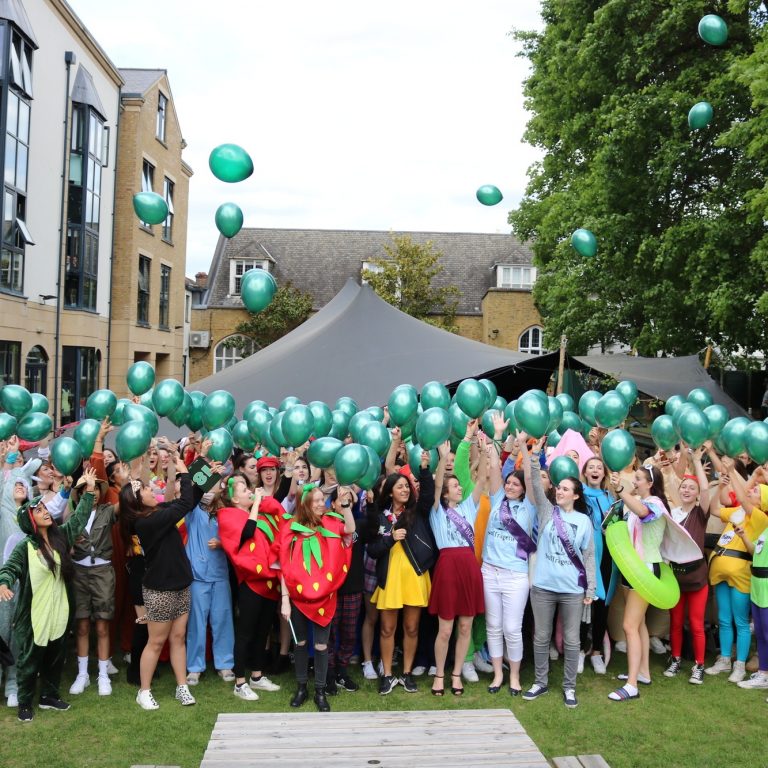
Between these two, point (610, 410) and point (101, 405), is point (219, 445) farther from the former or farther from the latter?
point (610, 410)

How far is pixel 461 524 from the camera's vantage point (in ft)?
15.9

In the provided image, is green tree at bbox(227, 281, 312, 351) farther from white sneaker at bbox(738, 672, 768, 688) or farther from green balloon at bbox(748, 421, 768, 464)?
white sneaker at bbox(738, 672, 768, 688)

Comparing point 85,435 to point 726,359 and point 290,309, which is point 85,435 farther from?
point 290,309

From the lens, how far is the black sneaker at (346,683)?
4.86m

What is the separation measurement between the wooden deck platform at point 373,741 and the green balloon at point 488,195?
8.07m

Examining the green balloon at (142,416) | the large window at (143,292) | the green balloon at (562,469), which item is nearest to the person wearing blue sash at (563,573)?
the green balloon at (562,469)

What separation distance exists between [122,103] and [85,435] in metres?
19.2

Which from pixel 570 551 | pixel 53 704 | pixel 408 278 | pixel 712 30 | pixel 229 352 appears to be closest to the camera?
pixel 53 704

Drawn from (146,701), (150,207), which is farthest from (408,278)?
(146,701)

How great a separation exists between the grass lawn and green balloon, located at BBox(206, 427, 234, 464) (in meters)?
1.45

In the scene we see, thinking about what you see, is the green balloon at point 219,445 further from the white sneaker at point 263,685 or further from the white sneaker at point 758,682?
the white sneaker at point 758,682

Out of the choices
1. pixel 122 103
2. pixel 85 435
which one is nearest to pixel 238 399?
pixel 85 435

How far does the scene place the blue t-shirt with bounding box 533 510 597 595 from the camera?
4680 millimetres

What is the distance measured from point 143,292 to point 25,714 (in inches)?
787
